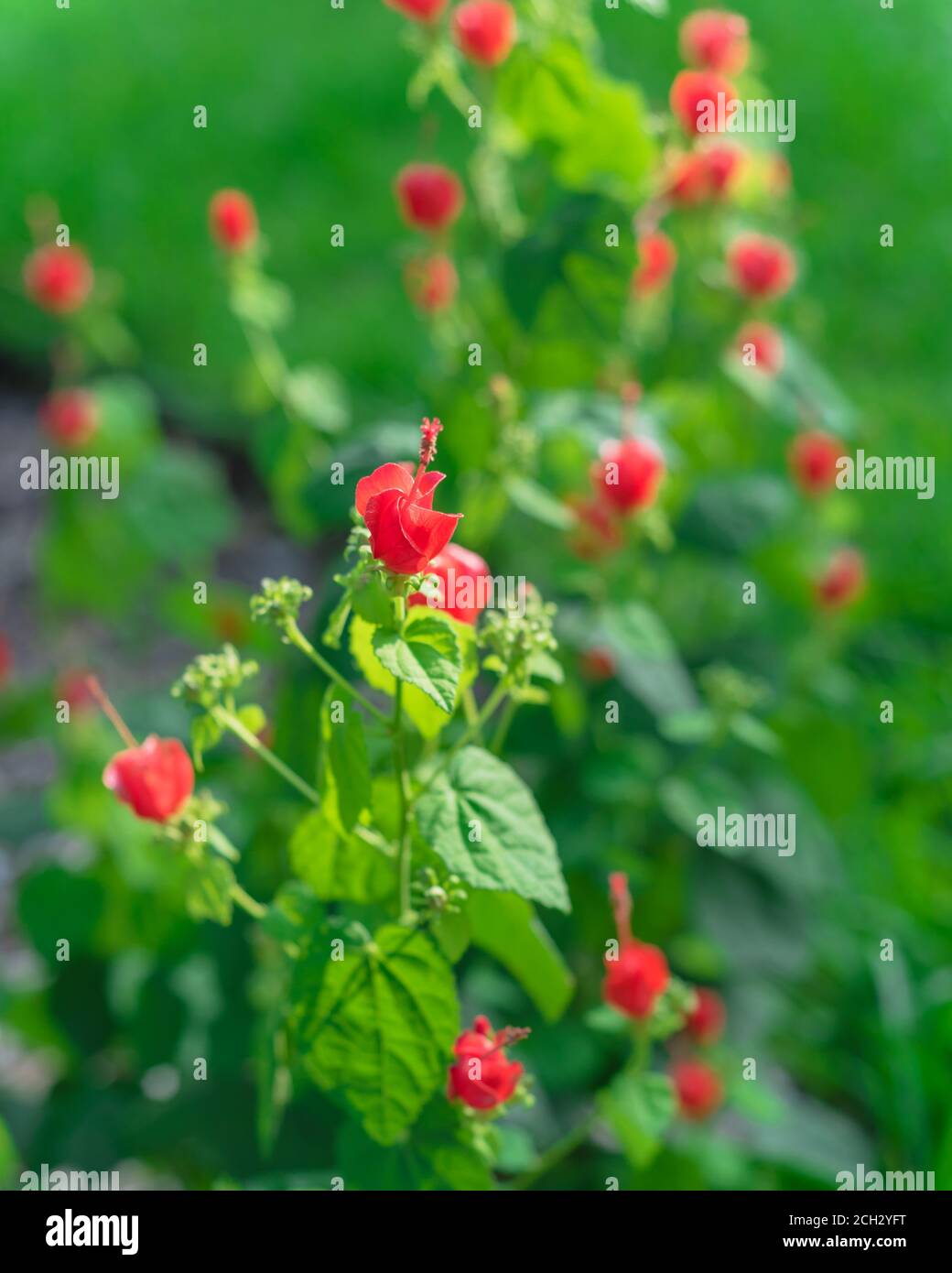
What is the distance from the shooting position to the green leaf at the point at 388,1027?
88cm

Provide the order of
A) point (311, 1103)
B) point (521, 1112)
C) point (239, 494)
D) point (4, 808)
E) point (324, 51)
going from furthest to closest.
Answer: point (324, 51) < point (239, 494) < point (4, 808) < point (521, 1112) < point (311, 1103)

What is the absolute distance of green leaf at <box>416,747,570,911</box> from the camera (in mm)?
830

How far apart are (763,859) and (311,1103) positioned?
2.05 ft

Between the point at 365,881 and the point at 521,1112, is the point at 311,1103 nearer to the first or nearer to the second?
the point at 521,1112

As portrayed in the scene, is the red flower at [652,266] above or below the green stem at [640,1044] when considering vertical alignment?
above

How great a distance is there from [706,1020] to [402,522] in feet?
3.30

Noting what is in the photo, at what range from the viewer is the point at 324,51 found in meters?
3.97

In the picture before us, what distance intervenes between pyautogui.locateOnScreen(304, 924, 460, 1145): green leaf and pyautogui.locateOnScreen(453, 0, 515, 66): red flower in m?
0.80

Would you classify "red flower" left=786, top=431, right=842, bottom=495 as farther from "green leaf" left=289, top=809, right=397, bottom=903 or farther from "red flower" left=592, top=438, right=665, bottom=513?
"green leaf" left=289, top=809, right=397, bottom=903

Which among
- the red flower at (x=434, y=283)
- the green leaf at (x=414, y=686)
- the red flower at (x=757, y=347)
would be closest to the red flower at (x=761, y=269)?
the red flower at (x=757, y=347)

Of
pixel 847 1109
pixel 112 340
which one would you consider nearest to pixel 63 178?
pixel 112 340

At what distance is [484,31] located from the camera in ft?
4.01

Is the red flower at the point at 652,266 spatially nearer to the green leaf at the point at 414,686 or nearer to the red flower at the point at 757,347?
the red flower at the point at 757,347

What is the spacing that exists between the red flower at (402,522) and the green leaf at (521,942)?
0.32 m
